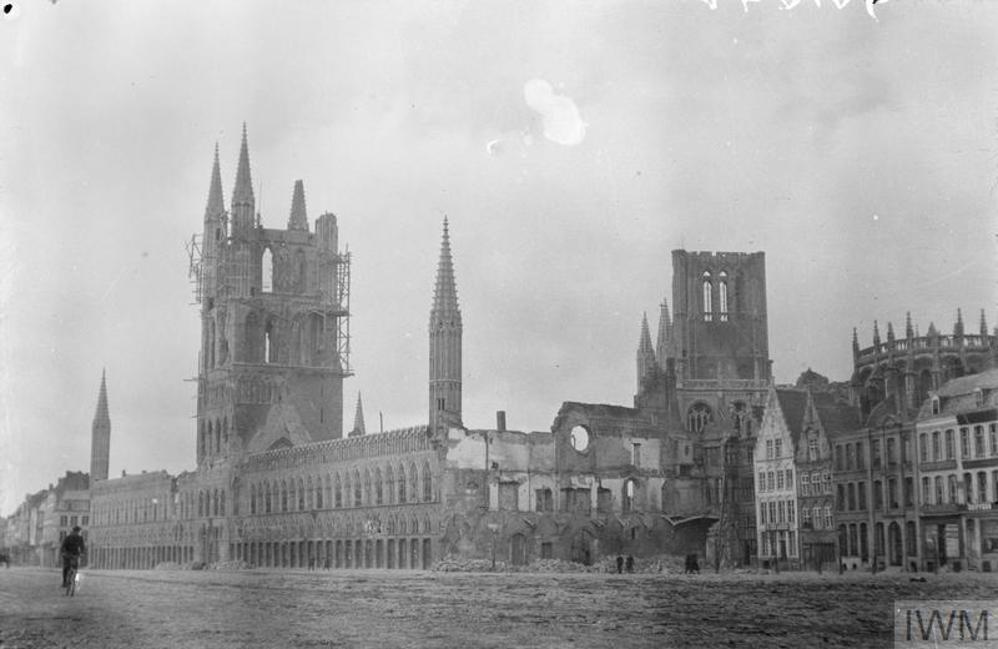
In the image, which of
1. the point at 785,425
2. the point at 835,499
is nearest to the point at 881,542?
the point at 835,499

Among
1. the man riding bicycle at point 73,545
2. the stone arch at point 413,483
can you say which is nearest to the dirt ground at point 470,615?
the man riding bicycle at point 73,545

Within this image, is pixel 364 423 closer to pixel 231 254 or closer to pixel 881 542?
pixel 231 254

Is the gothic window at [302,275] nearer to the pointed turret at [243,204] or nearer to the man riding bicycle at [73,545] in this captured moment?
the pointed turret at [243,204]

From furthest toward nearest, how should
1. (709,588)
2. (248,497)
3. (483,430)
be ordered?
(248,497)
(483,430)
(709,588)

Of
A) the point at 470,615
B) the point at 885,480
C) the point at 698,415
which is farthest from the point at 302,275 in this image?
the point at 470,615

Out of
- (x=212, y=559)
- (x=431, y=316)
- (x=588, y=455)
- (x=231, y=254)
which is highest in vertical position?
(x=231, y=254)
